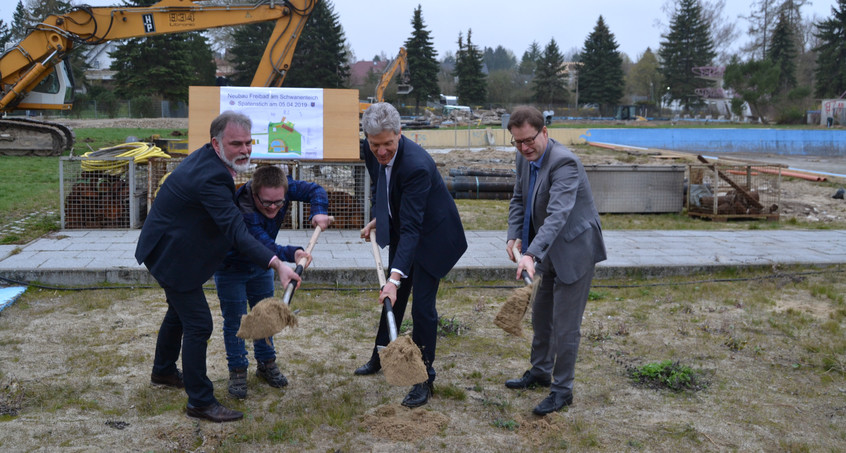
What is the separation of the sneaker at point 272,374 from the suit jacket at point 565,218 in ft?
5.99

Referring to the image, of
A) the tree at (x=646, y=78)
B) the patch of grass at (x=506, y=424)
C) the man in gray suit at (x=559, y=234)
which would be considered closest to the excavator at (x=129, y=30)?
the man in gray suit at (x=559, y=234)

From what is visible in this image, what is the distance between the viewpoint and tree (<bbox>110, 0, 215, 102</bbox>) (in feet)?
149

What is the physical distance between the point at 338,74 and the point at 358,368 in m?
52.0

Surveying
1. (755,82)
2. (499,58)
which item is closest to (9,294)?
(755,82)

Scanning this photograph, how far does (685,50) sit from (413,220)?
6928 cm

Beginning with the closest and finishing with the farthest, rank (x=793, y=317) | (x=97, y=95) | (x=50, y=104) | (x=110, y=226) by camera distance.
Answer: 1. (x=793, y=317)
2. (x=110, y=226)
3. (x=50, y=104)
4. (x=97, y=95)

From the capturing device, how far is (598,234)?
4.19 meters

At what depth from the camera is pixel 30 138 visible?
784 inches

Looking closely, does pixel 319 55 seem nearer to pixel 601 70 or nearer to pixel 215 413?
pixel 601 70

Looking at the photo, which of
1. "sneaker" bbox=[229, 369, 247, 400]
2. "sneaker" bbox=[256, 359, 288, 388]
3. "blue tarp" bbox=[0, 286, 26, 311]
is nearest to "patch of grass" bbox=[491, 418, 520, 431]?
"sneaker" bbox=[256, 359, 288, 388]

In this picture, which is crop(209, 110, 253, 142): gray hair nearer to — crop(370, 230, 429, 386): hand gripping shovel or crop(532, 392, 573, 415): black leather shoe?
crop(370, 230, 429, 386): hand gripping shovel

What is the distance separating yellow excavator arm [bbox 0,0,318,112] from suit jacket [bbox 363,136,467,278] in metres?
12.3

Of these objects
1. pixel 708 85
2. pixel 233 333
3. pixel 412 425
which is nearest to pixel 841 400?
pixel 412 425

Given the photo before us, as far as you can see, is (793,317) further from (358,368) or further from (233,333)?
(233,333)
